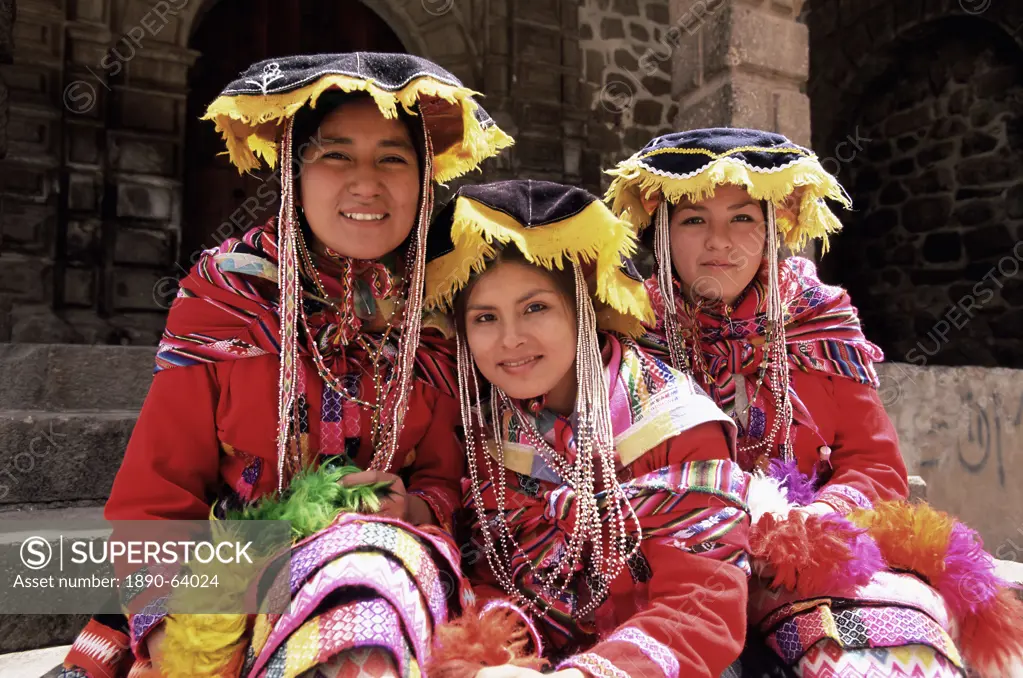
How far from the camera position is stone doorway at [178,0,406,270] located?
5176 millimetres

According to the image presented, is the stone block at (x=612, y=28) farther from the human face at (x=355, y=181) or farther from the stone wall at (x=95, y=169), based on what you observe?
the human face at (x=355, y=181)

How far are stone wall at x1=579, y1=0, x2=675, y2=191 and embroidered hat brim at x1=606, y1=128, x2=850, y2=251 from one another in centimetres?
429

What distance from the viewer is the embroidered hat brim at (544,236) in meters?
1.53

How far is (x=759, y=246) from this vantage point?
1.96m

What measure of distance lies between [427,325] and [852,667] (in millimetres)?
1165

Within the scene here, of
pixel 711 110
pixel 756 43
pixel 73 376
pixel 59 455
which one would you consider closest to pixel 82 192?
pixel 73 376

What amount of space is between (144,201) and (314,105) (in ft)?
12.6

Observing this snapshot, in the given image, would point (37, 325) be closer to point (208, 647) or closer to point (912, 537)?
point (208, 647)

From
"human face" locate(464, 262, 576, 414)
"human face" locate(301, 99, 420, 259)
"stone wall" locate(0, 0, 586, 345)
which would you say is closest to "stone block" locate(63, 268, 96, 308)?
"stone wall" locate(0, 0, 586, 345)

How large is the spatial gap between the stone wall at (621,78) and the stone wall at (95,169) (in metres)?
3.19

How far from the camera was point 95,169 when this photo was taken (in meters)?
4.69

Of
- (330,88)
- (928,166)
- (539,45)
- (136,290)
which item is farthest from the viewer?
(928,166)

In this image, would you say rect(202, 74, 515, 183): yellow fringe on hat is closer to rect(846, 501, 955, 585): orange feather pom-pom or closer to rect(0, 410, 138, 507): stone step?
rect(0, 410, 138, 507): stone step

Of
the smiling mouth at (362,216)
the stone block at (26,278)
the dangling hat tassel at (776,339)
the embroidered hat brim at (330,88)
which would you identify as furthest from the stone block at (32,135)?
the dangling hat tassel at (776,339)
